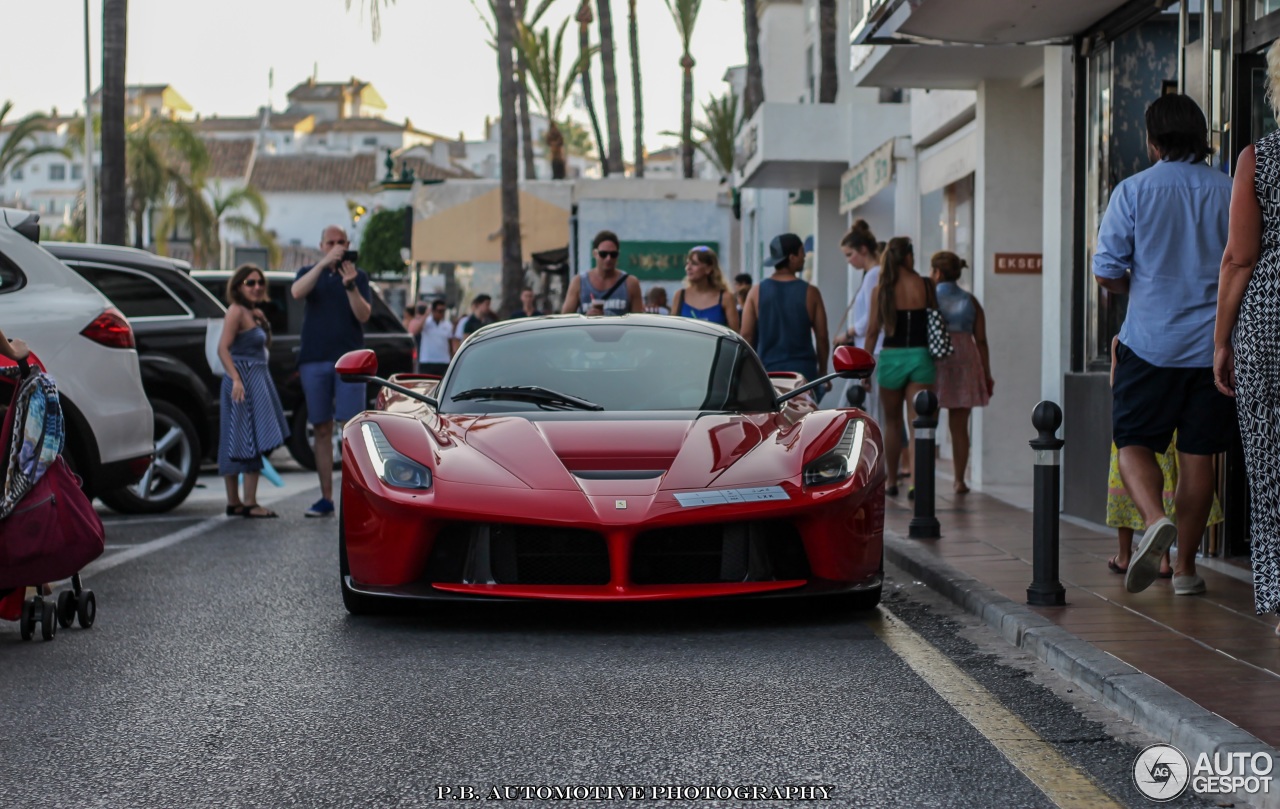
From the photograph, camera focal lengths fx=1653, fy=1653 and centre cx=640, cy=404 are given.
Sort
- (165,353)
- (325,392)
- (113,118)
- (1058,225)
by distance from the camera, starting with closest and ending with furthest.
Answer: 1. (1058,225)
2. (325,392)
3. (165,353)
4. (113,118)

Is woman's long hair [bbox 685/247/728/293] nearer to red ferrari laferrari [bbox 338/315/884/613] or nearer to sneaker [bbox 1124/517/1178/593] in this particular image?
red ferrari laferrari [bbox 338/315/884/613]

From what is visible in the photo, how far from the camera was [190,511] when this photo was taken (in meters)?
11.5

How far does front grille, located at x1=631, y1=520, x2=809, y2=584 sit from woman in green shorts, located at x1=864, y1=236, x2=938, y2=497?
5.32 metres

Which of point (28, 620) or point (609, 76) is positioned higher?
point (609, 76)

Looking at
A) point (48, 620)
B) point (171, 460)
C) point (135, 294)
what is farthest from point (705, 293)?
point (48, 620)

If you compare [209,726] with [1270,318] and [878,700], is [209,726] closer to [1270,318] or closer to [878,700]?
[878,700]

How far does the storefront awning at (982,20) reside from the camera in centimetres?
990

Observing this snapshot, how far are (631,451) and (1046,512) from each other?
171 cm

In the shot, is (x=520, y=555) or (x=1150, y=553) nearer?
(x=1150, y=553)

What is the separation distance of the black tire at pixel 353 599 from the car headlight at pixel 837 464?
1739 millimetres

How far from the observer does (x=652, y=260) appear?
30.9 m

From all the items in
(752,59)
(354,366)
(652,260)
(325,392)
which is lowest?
(325,392)

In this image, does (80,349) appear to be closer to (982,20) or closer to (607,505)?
(607,505)

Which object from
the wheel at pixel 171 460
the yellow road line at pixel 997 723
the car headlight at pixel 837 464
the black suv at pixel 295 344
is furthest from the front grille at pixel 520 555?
the black suv at pixel 295 344
